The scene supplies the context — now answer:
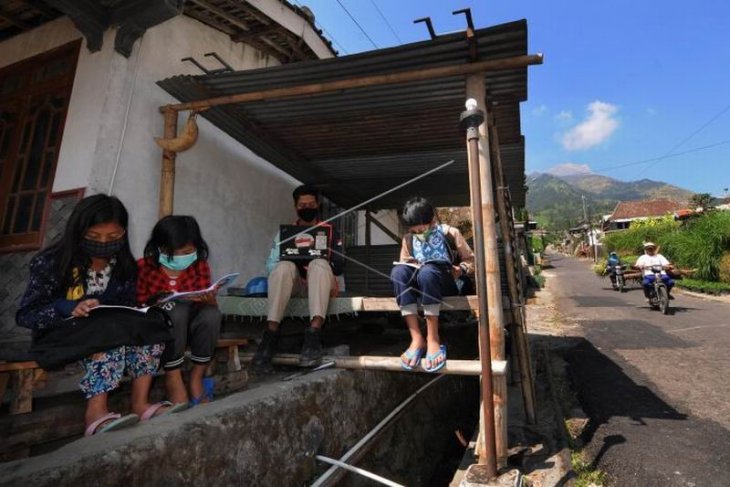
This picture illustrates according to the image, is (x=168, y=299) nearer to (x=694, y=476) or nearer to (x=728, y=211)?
(x=694, y=476)

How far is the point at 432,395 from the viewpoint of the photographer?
4.60m

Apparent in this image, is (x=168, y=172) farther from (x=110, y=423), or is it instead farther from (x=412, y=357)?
(x=412, y=357)

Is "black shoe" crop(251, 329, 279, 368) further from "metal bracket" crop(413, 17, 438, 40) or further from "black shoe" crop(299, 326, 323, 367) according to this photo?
"metal bracket" crop(413, 17, 438, 40)

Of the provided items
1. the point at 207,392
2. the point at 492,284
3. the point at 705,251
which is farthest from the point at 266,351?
the point at 705,251

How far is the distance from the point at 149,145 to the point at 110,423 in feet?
10.9

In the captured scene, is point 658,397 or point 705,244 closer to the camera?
point 658,397

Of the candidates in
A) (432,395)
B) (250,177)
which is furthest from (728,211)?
(250,177)

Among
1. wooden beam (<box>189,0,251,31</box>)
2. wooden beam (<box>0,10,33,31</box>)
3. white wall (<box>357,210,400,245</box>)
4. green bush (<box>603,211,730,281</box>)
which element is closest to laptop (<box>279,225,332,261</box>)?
wooden beam (<box>189,0,251,31</box>)

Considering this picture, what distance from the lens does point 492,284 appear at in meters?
3.19

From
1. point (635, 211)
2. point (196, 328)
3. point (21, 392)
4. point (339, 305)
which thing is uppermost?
point (635, 211)

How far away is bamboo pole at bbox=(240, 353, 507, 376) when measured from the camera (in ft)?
9.59

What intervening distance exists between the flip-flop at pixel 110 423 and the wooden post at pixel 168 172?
265cm

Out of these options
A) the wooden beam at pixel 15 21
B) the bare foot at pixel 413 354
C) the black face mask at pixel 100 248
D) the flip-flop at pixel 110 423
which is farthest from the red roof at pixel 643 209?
the flip-flop at pixel 110 423

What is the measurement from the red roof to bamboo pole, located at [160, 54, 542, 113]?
197ft
